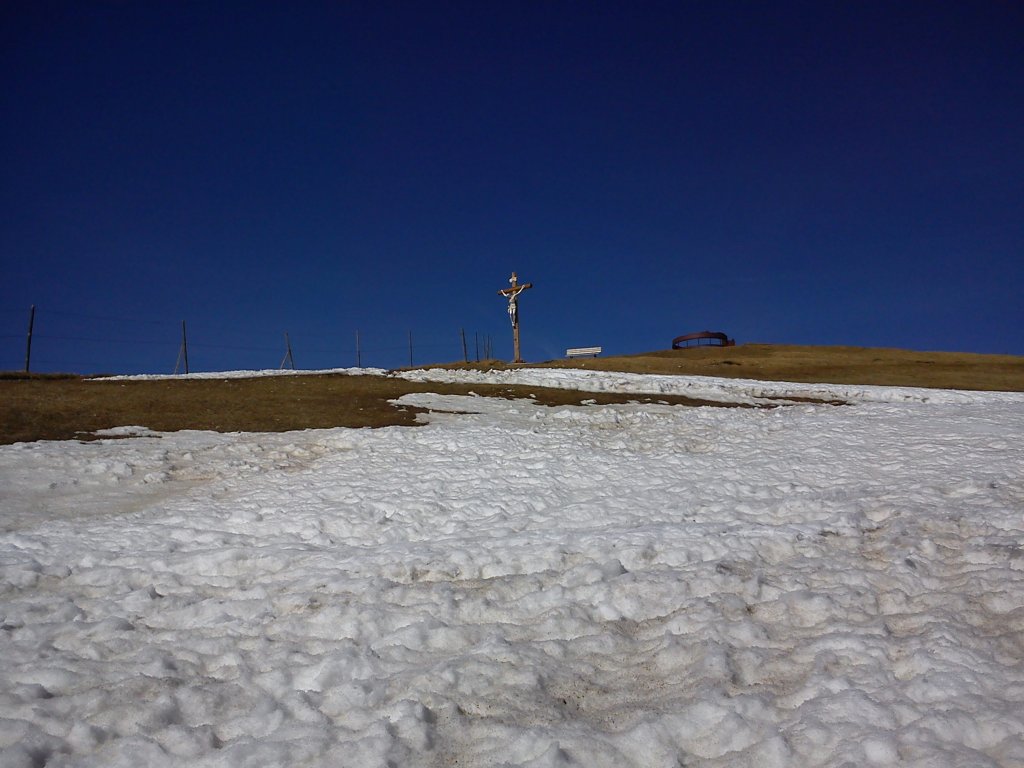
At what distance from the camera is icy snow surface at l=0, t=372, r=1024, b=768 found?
14.9ft

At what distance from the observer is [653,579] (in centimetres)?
733

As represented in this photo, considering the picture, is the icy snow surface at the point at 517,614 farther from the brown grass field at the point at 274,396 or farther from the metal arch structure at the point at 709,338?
the metal arch structure at the point at 709,338

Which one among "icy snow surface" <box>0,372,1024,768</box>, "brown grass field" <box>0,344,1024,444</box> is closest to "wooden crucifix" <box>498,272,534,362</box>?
"brown grass field" <box>0,344,1024,444</box>

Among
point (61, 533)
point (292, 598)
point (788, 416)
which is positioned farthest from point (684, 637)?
point (788, 416)

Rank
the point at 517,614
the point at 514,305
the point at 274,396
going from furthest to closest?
the point at 514,305, the point at 274,396, the point at 517,614

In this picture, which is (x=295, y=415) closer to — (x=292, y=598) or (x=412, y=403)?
(x=412, y=403)

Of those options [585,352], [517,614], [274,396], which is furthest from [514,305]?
[517,614]

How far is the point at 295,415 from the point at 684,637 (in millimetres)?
17631

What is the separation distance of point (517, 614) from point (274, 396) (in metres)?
20.9

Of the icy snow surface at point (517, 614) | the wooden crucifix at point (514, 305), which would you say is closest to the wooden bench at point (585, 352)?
the wooden crucifix at point (514, 305)

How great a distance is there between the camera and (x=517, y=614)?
269 inches

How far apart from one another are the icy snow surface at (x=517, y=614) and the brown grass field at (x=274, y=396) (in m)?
5.28

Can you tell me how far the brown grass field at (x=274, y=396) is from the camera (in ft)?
61.3

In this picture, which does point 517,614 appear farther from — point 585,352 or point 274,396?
point 585,352
